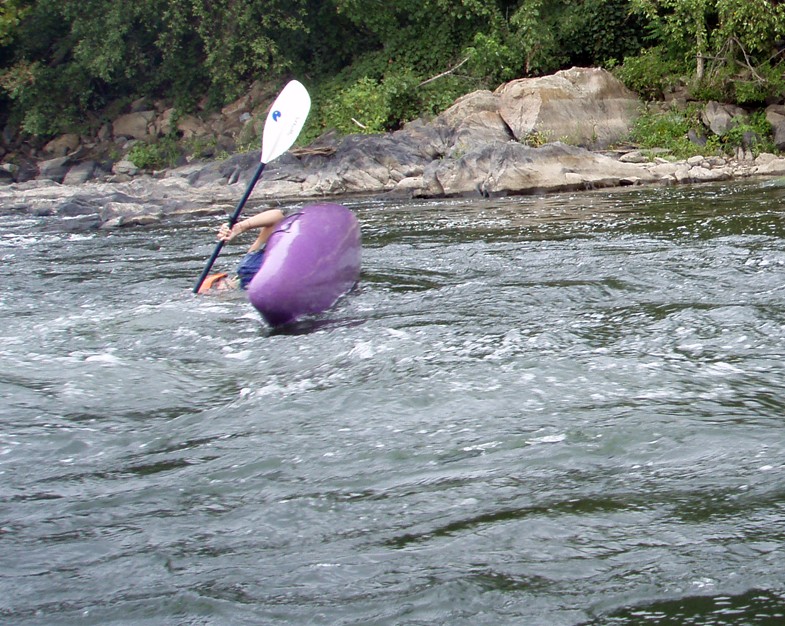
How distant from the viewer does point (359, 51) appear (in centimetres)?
1812

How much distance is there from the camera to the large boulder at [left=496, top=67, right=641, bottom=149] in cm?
1270

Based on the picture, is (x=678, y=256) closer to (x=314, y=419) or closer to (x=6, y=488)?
(x=314, y=419)

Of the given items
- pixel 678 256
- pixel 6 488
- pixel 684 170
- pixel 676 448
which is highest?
pixel 6 488

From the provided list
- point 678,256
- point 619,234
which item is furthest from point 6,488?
point 619,234

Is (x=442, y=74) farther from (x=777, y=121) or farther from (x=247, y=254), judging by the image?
(x=247, y=254)

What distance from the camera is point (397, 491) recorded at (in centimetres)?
240

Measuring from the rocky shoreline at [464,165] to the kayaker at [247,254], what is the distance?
5.12m

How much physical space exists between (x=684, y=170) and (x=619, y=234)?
474 cm

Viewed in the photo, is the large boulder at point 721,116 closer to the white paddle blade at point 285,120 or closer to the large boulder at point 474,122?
the large boulder at point 474,122

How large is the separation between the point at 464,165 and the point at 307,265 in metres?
6.63

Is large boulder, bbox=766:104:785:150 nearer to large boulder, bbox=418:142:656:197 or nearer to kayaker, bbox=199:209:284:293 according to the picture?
large boulder, bbox=418:142:656:197

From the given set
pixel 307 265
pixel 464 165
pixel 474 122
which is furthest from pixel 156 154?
pixel 307 265

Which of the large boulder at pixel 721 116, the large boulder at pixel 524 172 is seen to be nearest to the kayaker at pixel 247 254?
the large boulder at pixel 524 172

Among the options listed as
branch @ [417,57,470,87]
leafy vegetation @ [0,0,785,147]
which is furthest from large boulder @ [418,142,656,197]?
branch @ [417,57,470,87]
